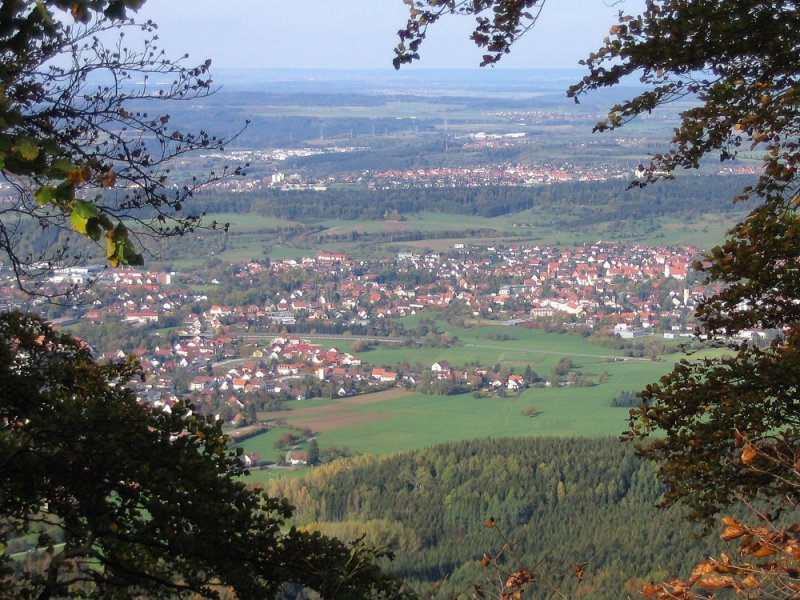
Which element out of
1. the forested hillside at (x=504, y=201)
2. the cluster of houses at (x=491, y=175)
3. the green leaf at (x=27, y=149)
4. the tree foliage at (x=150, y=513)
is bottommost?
the forested hillside at (x=504, y=201)

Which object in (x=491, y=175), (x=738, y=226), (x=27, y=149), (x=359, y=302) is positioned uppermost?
(x=27, y=149)

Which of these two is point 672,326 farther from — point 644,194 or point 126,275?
point 644,194

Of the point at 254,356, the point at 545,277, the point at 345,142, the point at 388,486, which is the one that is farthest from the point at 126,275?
the point at 345,142

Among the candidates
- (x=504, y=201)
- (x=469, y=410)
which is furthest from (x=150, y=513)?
(x=504, y=201)

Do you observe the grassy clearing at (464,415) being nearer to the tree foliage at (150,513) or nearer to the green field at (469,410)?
the green field at (469,410)

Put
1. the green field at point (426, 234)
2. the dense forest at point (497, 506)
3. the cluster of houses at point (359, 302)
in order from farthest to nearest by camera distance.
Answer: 1. the green field at point (426, 234)
2. the cluster of houses at point (359, 302)
3. the dense forest at point (497, 506)

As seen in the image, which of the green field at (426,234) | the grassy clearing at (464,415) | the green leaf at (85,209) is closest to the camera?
the green leaf at (85,209)

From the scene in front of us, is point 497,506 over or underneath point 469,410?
over

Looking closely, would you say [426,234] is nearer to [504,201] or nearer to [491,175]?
[504,201]

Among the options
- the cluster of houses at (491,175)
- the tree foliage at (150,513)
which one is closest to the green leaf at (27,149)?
the tree foliage at (150,513)
